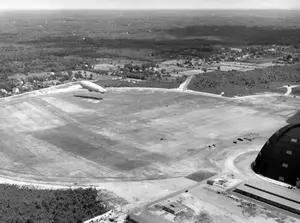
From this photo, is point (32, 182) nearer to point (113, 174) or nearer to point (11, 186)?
point (11, 186)

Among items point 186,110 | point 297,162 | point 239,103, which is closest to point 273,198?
point 297,162

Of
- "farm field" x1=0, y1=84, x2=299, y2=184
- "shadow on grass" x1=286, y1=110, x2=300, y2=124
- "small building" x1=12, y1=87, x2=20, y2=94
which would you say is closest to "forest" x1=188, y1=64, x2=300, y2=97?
"farm field" x1=0, y1=84, x2=299, y2=184

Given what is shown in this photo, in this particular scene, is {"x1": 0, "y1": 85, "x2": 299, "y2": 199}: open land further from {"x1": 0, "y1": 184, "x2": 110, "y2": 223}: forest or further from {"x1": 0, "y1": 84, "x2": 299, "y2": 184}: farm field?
{"x1": 0, "y1": 184, "x2": 110, "y2": 223}: forest

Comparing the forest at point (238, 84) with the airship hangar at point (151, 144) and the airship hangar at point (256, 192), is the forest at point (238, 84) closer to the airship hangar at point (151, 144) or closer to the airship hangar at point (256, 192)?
the airship hangar at point (151, 144)

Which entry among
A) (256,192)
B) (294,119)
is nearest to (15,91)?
(294,119)

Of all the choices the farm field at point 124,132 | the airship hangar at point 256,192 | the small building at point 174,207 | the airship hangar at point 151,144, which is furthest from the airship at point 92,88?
the small building at point 174,207

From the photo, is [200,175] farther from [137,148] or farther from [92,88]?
[92,88]
